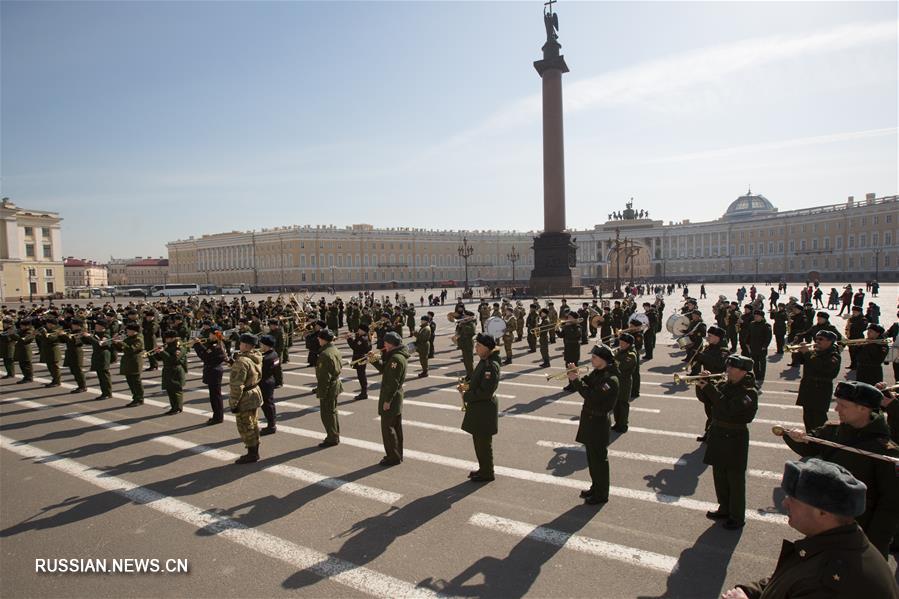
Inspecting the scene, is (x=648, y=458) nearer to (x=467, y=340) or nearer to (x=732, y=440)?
(x=732, y=440)

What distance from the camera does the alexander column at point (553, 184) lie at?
44.9 m

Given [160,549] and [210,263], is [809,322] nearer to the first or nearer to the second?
[160,549]

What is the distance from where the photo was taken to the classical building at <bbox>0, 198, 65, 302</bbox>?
73.0 metres

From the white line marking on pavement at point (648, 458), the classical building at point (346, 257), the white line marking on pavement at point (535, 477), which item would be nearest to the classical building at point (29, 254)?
the classical building at point (346, 257)

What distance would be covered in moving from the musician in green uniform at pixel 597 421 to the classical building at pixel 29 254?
84.9 meters

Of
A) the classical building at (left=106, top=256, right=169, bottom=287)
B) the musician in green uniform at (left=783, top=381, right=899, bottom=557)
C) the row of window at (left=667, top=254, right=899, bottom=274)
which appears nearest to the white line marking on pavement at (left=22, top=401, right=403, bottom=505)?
the musician in green uniform at (left=783, top=381, right=899, bottom=557)

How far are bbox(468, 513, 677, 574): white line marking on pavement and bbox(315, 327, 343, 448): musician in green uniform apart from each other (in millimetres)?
3413

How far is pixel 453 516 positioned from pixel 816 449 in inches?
139

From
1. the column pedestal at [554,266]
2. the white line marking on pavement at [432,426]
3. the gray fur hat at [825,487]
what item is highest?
the column pedestal at [554,266]

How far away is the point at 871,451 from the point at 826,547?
2236 millimetres

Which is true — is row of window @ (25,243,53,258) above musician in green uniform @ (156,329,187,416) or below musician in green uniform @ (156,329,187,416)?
above

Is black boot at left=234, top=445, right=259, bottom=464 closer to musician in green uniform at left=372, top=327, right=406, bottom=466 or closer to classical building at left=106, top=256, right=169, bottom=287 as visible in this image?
musician in green uniform at left=372, top=327, right=406, bottom=466

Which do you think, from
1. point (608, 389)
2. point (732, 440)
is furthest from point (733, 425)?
point (608, 389)

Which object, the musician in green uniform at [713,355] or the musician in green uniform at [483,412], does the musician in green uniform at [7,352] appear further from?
the musician in green uniform at [713,355]
